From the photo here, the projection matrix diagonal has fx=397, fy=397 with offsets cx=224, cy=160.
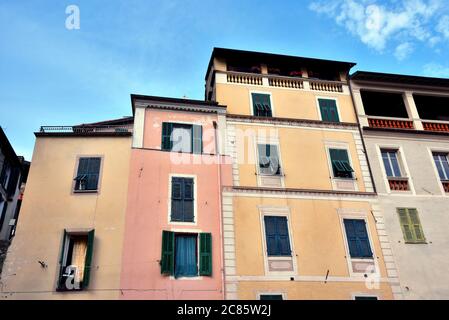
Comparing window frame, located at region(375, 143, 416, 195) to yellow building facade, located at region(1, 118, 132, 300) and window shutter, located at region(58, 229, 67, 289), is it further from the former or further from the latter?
window shutter, located at region(58, 229, 67, 289)

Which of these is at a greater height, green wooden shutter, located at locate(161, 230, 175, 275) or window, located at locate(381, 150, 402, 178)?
window, located at locate(381, 150, 402, 178)

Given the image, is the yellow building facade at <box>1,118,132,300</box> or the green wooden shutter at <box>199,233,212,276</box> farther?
the green wooden shutter at <box>199,233,212,276</box>

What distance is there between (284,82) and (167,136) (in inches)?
287

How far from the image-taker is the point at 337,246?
55.1ft

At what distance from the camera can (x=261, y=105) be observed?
800 inches

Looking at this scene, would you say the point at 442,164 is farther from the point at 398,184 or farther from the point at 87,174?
the point at 87,174

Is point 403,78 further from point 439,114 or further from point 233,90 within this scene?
point 233,90

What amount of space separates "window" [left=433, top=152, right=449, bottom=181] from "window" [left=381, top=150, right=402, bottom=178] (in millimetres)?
2146

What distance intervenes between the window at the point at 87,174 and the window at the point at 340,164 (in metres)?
10.8

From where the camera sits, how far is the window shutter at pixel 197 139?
18359 mm

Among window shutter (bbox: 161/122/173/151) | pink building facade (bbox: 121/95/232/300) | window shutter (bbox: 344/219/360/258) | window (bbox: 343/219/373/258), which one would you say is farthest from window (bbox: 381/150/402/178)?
window shutter (bbox: 161/122/173/151)

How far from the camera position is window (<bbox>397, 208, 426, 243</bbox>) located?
17.5 metres

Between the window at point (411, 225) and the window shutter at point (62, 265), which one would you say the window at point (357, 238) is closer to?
the window at point (411, 225)

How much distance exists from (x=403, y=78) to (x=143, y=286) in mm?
16988
